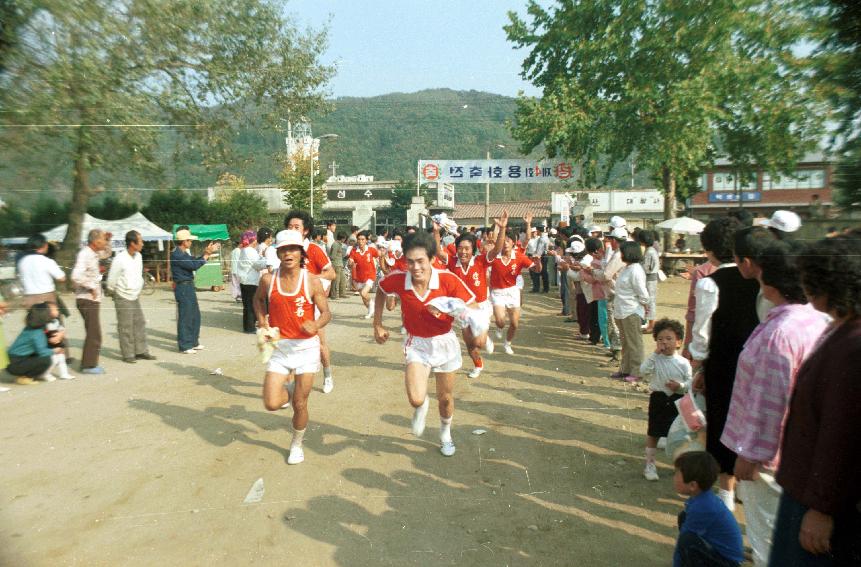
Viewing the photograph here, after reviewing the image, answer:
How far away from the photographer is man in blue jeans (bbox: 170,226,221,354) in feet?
30.5

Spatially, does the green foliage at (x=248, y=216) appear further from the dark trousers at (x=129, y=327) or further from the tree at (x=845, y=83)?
the tree at (x=845, y=83)

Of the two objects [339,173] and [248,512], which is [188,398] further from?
[339,173]

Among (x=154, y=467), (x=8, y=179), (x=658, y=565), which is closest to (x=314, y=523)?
(x=154, y=467)

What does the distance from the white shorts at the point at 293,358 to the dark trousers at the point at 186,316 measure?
5.02 meters

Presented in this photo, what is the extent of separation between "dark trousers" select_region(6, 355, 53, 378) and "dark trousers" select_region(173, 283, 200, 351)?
7.34 feet

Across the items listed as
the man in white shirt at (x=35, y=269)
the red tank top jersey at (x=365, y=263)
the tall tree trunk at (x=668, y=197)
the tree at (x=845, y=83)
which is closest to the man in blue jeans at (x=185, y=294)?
the red tank top jersey at (x=365, y=263)

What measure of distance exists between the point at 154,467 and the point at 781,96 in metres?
4.93

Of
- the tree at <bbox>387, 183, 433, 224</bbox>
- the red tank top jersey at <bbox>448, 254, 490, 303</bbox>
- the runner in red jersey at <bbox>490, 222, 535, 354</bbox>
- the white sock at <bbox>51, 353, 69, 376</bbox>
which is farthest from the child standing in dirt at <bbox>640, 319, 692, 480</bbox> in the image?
the tree at <bbox>387, 183, 433, 224</bbox>

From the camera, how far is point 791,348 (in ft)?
8.82

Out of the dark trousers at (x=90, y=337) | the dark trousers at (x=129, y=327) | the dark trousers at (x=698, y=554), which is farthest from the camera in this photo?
the dark trousers at (x=129, y=327)

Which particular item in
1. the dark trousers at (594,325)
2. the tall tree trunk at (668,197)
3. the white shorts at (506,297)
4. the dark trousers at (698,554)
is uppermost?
the tall tree trunk at (668,197)

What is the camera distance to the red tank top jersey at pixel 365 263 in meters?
12.5

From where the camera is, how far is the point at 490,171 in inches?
936

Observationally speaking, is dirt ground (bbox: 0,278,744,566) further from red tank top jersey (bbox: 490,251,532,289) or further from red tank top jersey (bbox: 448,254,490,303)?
red tank top jersey (bbox: 490,251,532,289)
